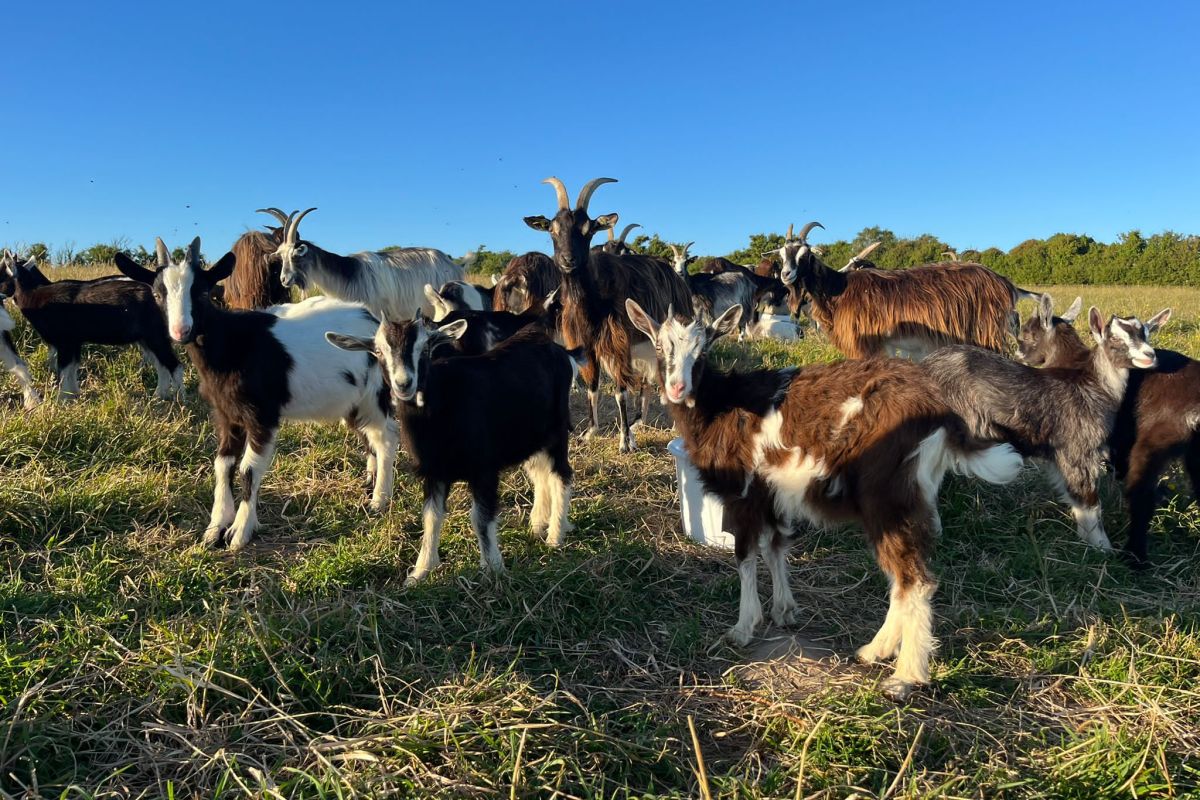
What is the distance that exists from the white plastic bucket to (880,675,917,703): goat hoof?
1.47 metres

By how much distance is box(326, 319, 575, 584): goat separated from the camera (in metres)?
3.86

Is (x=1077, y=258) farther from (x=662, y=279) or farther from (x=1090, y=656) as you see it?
(x=1090, y=656)

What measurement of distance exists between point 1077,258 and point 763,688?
35.5 m

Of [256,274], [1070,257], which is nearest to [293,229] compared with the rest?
[256,274]

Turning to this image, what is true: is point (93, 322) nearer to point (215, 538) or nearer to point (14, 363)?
point (14, 363)

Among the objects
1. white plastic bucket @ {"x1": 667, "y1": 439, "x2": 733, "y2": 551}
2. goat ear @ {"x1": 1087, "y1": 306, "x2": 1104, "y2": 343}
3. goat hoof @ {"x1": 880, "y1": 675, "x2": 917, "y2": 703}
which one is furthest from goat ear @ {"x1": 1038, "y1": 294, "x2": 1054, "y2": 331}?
goat hoof @ {"x1": 880, "y1": 675, "x2": 917, "y2": 703}

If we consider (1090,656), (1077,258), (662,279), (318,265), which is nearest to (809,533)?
(1090,656)

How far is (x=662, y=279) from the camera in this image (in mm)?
7676

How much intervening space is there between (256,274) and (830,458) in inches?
306

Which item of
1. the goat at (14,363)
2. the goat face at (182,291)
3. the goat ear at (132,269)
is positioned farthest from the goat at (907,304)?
the goat at (14,363)

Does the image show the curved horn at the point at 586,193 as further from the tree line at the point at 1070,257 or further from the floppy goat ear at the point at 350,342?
the tree line at the point at 1070,257

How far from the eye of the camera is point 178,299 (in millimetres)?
4477

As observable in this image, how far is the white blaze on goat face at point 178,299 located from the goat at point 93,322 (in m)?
2.92

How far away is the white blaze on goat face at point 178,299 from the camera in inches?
175
